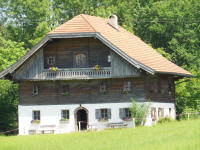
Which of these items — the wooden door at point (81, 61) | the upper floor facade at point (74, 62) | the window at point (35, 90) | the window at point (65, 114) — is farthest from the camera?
the window at point (35, 90)

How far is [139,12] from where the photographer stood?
Answer: 6012 centimetres

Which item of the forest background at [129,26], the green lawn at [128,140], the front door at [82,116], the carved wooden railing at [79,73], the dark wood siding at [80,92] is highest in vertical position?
the forest background at [129,26]

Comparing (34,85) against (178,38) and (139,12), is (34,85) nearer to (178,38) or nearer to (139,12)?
(178,38)

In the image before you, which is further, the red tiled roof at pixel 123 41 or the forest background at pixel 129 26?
the forest background at pixel 129 26

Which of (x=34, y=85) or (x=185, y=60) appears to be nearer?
(x=34, y=85)

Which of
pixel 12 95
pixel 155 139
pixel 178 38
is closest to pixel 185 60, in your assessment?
pixel 178 38

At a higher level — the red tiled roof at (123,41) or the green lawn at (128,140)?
the red tiled roof at (123,41)

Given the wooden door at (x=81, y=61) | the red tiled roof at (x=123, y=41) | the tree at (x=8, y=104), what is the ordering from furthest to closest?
1. the tree at (x=8, y=104)
2. the wooden door at (x=81, y=61)
3. the red tiled roof at (x=123, y=41)

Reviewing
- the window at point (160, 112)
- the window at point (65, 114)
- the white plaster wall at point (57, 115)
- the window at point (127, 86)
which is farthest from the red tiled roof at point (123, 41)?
the window at point (65, 114)

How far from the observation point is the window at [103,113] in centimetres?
3647

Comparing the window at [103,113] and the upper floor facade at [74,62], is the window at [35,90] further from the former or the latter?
the window at [103,113]

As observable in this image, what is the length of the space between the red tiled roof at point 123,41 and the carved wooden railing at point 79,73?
7.95ft

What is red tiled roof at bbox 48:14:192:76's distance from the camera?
36.3 metres

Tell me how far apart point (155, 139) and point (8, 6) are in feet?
141
